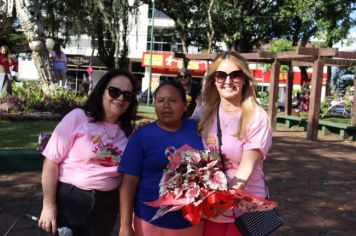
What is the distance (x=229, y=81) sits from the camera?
105 inches

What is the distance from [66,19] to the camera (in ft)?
99.6

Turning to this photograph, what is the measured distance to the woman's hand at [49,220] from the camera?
2639 mm

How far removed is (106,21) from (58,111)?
17.5 metres

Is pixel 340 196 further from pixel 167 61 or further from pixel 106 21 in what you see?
pixel 167 61

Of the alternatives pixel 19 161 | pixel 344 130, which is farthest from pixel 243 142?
pixel 344 130

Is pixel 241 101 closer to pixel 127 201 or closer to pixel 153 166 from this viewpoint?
pixel 153 166

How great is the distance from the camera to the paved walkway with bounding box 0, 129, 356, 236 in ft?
16.4

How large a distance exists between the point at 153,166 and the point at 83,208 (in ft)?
1.66

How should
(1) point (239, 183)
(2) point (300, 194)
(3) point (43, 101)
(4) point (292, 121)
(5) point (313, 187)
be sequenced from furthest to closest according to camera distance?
(4) point (292, 121) < (3) point (43, 101) < (5) point (313, 187) < (2) point (300, 194) < (1) point (239, 183)

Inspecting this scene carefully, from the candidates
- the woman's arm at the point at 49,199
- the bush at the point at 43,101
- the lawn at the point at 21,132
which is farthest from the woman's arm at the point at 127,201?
the bush at the point at 43,101

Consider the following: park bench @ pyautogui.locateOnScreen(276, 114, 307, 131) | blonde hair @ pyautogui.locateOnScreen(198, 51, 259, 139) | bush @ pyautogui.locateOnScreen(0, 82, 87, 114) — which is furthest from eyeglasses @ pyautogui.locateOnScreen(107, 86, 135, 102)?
park bench @ pyautogui.locateOnScreen(276, 114, 307, 131)

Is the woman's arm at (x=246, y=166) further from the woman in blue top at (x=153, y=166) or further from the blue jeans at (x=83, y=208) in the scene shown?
the blue jeans at (x=83, y=208)

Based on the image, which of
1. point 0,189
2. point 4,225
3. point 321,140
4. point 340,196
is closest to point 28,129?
point 0,189

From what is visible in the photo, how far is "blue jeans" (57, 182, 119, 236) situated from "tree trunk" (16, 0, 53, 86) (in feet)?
36.0
